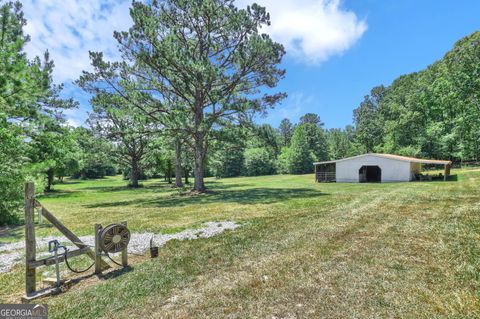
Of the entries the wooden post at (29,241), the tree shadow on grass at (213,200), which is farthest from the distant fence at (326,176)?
the wooden post at (29,241)

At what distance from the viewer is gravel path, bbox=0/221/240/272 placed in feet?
20.0

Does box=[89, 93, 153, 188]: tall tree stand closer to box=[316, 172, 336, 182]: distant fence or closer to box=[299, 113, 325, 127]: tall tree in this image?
box=[316, 172, 336, 182]: distant fence

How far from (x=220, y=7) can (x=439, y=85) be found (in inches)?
1372

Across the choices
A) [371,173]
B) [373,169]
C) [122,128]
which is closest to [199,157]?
[122,128]

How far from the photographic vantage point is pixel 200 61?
596 inches

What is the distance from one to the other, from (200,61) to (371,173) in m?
23.0

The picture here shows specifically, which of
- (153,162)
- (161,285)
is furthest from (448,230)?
(153,162)

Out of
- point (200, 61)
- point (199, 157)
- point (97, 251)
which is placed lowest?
point (97, 251)

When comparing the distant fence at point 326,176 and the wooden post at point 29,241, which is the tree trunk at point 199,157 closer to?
the wooden post at point 29,241

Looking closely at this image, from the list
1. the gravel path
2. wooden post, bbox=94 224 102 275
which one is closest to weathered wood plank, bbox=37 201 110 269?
wooden post, bbox=94 224 102 275

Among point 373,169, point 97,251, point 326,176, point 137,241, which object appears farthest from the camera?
point 373,169

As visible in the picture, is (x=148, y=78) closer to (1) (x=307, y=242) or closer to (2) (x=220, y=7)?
(2) (x=220, y=7)

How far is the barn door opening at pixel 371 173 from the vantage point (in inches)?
1105

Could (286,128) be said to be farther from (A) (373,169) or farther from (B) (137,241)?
(B) (137,241)
